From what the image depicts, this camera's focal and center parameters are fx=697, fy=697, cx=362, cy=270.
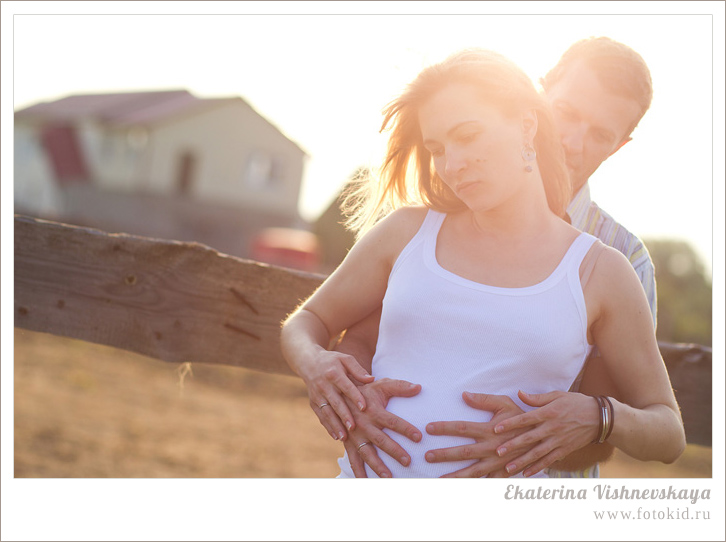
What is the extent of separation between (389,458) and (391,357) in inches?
9.9

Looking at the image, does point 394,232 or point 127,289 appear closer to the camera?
point 394,232

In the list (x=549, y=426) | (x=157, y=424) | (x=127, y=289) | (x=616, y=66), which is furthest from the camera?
(x=157, y=424)

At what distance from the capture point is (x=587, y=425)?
1665mm

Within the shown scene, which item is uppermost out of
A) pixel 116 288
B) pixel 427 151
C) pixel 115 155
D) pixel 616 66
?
pixel 616 66

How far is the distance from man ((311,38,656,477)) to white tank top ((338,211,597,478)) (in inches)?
1.4

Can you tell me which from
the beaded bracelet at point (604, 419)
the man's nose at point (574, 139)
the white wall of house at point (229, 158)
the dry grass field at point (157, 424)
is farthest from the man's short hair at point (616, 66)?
the white wall of house at point (229, 158)

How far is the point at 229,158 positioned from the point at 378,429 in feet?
80.4

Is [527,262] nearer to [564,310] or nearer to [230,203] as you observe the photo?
[564,310]

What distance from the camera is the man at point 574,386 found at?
167 cm

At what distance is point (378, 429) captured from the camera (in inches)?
68.0

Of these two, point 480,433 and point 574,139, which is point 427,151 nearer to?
point 574,139

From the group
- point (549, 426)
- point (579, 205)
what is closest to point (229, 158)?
point (579, 205)

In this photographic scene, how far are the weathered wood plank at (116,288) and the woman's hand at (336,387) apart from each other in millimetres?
532

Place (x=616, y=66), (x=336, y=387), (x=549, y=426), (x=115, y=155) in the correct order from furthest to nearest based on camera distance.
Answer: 1. (x=115, y=155)
2. (x=616, y=66)
3. (x=336, y=387)
4. (x=549, y=426)
